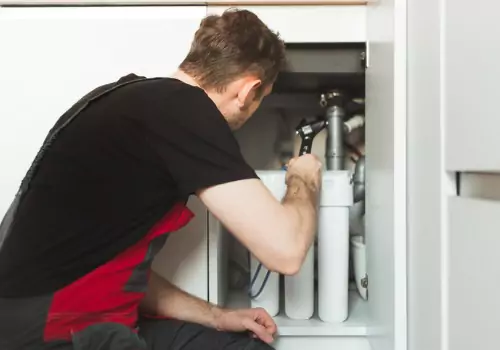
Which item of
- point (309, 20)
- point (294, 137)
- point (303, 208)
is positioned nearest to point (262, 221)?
point (303, 208)

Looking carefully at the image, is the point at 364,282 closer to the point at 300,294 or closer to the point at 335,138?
the point at 300,294

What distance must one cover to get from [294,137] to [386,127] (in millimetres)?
628

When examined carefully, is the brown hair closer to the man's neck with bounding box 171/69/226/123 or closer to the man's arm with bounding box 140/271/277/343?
the man's neck with bounding box 171/69/226/123

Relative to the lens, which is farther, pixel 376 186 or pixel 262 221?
pixel 376 186

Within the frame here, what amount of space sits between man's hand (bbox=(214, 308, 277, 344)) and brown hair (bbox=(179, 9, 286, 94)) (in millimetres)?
401

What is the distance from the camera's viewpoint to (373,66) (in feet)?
3.83

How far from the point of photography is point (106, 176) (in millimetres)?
883

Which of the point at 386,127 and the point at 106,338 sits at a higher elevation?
the point at 386,127

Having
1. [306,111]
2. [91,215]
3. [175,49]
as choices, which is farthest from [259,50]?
[306,111]

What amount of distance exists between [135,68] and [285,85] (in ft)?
1.35

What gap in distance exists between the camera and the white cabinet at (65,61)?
1.17 metres

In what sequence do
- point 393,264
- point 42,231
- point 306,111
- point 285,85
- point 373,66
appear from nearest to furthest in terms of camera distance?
point 42,231, point 393,264, point 373,66, point 285,85, point 306,111

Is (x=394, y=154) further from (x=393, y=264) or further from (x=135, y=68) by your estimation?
(x=135, y=68)

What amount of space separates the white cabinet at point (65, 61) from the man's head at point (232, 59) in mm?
154
